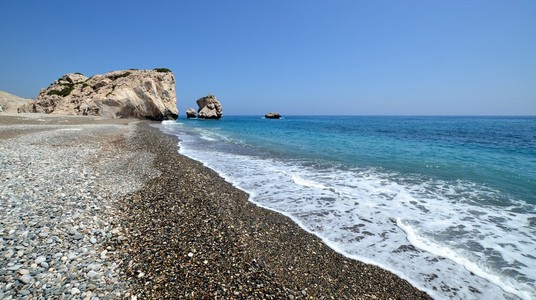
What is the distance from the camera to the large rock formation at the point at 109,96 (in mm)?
57125

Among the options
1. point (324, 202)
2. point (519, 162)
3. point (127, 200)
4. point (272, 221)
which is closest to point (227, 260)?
point (272, 221)

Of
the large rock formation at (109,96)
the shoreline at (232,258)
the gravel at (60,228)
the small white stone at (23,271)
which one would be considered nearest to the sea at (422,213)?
the shoreline at (232,258)

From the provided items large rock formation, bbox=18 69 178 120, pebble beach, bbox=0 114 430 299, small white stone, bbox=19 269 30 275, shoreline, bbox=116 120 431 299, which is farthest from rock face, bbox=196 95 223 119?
small white stone, bbox=19 269 30 275

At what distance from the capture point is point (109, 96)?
5703 cm

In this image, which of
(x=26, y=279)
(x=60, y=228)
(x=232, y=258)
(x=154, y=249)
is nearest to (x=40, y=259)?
(x=26, y=279)

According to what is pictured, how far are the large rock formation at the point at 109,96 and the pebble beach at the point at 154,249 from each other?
55.5m

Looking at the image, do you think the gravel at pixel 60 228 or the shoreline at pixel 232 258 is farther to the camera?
the shoreline at pixel 232 258

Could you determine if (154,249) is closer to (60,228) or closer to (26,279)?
(26,279)

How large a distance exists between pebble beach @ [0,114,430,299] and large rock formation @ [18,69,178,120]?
5551 cm

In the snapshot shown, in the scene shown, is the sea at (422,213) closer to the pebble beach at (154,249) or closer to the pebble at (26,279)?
the pebble beach at (154,249)

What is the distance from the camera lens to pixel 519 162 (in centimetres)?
1927

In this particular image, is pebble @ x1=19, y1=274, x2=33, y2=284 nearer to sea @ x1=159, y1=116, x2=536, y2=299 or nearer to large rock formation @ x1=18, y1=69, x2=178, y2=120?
sea @ x1=159, y1=116, x2=536, y2=299

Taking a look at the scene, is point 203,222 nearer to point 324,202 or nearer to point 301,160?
point 324,202

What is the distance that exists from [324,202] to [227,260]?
5852 millimetres
